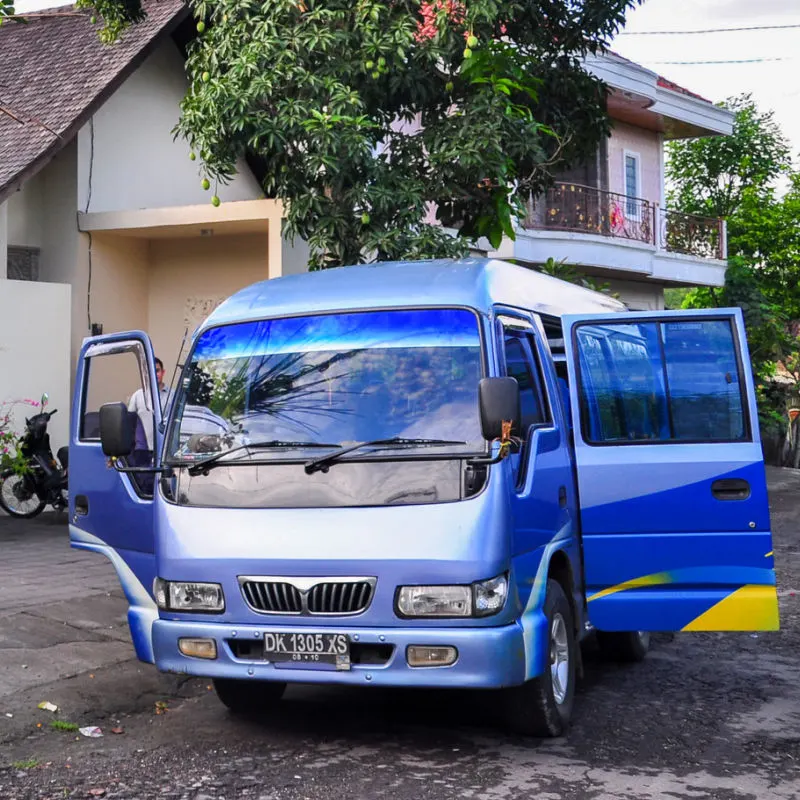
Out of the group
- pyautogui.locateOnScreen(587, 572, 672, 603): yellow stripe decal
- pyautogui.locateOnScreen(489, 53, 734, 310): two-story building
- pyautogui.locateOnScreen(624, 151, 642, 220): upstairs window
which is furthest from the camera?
pyautogui.locateOnScreen(624, 151, 642, 220): upstairs window

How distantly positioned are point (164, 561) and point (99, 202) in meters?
10.6

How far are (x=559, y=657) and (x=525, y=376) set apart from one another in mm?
1430

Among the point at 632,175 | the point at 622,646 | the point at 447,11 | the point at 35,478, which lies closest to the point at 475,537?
the point at 622,646

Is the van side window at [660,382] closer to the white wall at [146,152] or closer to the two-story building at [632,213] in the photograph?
the white wall at [146,152]

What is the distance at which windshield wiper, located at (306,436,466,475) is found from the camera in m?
5.80

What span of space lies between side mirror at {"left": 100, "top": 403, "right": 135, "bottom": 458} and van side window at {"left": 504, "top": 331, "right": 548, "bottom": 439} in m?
1.91

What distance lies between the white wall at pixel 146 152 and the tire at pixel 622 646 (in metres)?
9.88

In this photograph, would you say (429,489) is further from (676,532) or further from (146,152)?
(146,152)

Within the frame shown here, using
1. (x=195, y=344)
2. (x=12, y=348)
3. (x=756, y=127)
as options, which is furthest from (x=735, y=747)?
(x=756, y=127)

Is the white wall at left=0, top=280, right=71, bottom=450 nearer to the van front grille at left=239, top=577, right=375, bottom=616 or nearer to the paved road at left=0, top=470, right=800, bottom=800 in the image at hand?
the paved road at left=0, top=470, right=800, bottom=800

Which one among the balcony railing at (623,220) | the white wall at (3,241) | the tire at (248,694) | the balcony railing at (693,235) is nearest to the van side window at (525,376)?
the tire at (248,694)

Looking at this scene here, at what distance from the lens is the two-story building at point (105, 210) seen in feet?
47.3

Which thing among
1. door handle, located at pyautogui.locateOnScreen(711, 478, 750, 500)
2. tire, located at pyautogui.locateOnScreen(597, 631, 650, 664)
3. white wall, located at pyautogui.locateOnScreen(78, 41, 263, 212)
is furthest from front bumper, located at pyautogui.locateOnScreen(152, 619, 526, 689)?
white wall, located at pyautogui.locateOnScreen(78, 41, 263, 212)

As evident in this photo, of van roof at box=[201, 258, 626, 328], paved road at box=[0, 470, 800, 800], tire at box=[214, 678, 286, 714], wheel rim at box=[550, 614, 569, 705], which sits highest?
van roof at box=[201, 258, 626, 328]
